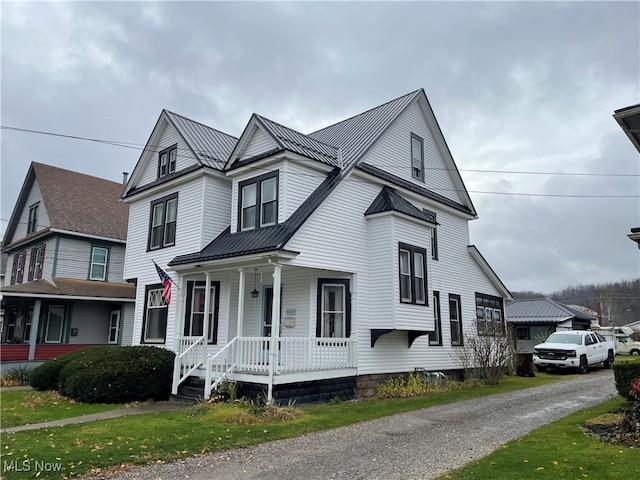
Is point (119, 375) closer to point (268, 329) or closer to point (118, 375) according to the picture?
point (118, 375)

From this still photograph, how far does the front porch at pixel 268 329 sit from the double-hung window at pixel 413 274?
1.72 m

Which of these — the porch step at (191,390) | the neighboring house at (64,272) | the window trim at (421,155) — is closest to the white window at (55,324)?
the neighboring house at (64,272)

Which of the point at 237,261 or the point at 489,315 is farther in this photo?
the point at 489,315

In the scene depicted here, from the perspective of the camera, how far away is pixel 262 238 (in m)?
13.4

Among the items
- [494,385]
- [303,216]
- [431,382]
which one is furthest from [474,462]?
[494,385]

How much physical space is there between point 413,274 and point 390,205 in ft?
7.58

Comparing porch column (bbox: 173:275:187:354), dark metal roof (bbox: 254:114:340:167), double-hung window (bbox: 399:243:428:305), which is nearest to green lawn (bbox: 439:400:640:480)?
double-hung window (bbox: 399:243:428:305)

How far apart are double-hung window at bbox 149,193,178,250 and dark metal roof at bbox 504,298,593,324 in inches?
856

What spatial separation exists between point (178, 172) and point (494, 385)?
45.2 feet

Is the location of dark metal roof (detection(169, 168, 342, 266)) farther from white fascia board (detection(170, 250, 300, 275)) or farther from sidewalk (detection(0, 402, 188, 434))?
sidewalk (detection(0, 402, 188, 434))

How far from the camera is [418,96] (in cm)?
1877

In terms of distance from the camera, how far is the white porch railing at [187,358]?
13.3 metres

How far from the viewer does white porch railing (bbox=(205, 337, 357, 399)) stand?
39.6 ft

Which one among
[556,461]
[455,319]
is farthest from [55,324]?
[556,461]
